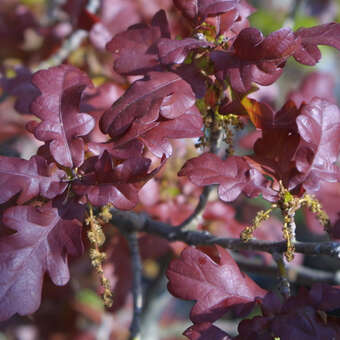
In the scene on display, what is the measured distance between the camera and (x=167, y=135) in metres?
0.81

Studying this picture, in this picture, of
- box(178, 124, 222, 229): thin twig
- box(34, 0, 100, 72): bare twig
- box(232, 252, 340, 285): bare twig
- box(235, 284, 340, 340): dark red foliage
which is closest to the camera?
box(235, 284, 340, 340): dark red foliage

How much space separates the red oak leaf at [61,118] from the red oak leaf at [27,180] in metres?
0.03

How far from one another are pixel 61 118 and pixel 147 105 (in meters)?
0.19

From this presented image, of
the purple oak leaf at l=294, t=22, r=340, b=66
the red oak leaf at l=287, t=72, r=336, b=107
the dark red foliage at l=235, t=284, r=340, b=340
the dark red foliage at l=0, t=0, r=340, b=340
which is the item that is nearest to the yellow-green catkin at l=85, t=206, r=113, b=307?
the dark red foliage at l=0, t=0, r=340, b=340

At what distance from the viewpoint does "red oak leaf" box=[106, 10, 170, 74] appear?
3.01 feet

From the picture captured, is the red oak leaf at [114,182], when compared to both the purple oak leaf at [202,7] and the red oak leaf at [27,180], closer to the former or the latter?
the red oak leaf at [27,180]

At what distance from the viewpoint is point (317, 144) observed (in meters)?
0.89

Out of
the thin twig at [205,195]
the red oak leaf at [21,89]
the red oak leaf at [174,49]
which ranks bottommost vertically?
the thin twig at [205,195]

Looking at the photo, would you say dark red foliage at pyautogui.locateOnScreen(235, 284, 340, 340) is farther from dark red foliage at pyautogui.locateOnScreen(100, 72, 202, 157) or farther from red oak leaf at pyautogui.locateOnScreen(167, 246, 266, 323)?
dark red foliage at pyautogui.locateOnScreen(100, 72, 202, 157)

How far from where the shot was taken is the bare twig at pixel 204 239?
0.84 metres

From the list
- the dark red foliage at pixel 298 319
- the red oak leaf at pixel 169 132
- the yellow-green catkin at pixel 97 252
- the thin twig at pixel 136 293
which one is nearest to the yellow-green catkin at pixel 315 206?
the dark red foliage at pixel 298 319

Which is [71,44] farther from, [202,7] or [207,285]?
[207,285]

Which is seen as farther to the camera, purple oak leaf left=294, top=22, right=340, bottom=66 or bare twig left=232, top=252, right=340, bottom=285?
bare twig left=232, top=252, right=340, bottom=285

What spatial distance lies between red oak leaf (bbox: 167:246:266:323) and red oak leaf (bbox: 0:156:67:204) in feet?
0.89
